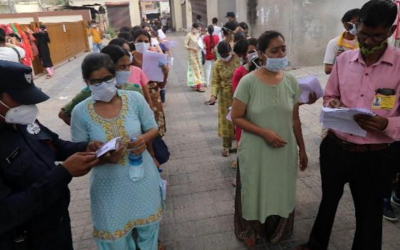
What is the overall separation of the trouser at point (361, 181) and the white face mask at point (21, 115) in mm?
1916

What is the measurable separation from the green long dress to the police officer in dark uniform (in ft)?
4.10

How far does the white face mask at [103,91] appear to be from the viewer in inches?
74.7

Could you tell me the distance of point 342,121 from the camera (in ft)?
6.61

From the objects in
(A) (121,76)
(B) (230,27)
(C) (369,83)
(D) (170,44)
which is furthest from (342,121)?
(D) (170,44)

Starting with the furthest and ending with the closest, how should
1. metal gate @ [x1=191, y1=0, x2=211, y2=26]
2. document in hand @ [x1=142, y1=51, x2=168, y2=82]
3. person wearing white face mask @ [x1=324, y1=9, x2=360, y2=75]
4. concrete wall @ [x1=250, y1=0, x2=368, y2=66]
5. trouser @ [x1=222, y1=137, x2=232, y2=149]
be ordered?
metal gate @ [x1=191, y1=0, x2=211, y2=26]
concrete wall @ [x1=250, y1=0, x2=368, y2=66]
trouser @ [x1=222, y1=137, x2=232, y2=149]
document in hand @ [x1=142, y1=51, x2=168, y2=82]
person wearing white face mask @ [x1=324, y1=9, x2=360, y2=75]

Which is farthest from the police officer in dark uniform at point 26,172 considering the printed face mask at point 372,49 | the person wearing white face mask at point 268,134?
the printed face mask at point 372,49

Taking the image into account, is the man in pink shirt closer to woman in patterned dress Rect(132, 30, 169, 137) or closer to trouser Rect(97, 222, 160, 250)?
trouser Rect(97, 222, 160, 250)

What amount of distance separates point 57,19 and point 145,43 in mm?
18411

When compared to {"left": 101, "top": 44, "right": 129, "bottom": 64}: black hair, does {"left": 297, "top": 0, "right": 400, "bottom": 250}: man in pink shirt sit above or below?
below

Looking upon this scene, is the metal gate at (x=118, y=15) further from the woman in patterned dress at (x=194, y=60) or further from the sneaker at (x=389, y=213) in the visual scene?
the sneaker at (x=389, y=213)

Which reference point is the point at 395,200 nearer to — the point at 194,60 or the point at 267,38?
the point at 267,38

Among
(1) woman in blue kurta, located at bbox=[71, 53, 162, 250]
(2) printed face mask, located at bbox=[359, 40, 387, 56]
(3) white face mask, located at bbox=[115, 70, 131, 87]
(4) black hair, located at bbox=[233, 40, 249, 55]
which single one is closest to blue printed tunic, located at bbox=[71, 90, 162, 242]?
(1) woman in blue kurta, located at bbox=[71, 53, 162, 250]

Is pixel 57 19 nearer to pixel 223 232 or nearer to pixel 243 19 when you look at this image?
pixel 243 19

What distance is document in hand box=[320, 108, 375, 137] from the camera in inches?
75.7
